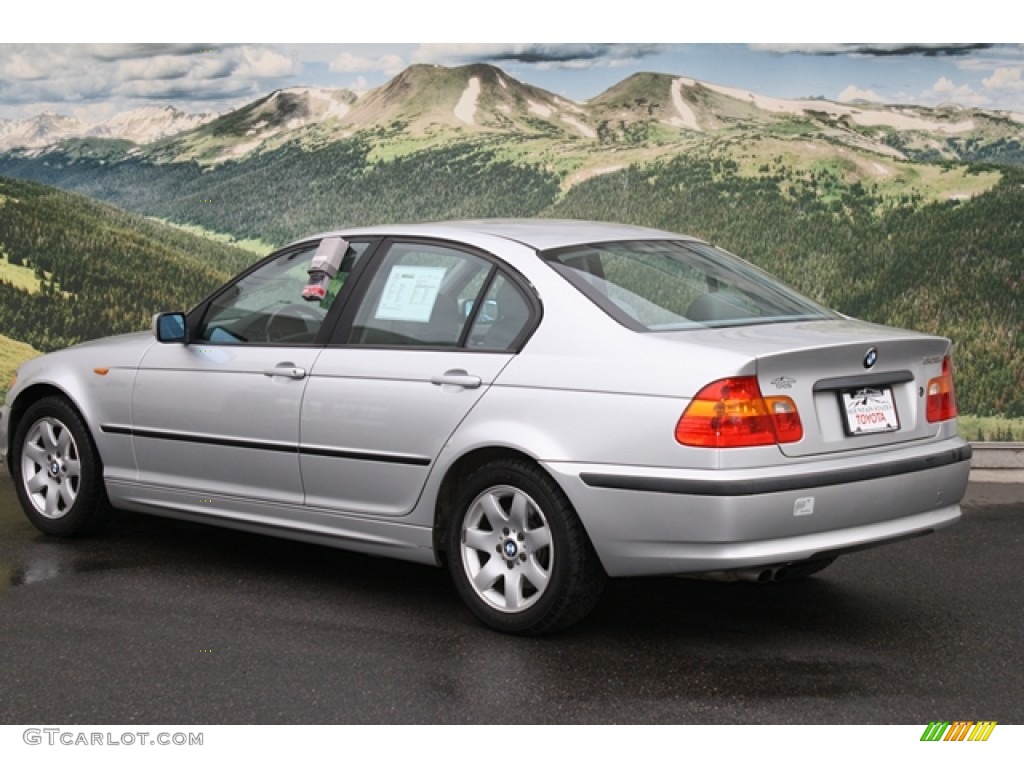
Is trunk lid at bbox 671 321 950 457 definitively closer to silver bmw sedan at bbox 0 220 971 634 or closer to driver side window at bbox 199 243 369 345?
silver bmw sedan at bbox 0 220 971 634

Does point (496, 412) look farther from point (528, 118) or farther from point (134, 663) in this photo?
point (528, 118)

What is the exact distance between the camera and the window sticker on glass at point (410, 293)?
5945mm

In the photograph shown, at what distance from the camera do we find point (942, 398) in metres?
5.68

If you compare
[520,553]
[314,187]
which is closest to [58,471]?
[520,553]

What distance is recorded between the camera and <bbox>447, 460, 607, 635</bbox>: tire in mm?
5285

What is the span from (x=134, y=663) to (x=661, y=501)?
6.19 feet

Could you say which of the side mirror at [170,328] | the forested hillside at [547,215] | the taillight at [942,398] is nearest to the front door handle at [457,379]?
the side mirror at [170,328]

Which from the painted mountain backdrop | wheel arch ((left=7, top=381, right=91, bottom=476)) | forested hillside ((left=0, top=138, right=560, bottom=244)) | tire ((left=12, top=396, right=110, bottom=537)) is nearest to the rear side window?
tire ((left=12, top=396, right=110, bottom=537))

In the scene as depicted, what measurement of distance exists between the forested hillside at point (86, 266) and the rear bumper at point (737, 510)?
7.52m

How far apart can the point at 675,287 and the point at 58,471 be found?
128 inches

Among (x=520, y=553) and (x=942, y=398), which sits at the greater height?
(x=942, y=398)

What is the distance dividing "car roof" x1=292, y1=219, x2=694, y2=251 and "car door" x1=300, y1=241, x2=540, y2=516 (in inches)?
3.7

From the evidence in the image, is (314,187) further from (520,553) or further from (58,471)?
(520,553)
